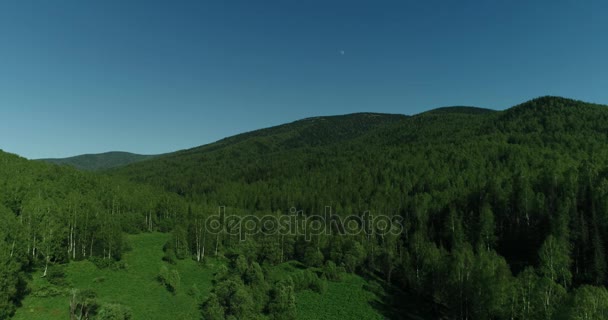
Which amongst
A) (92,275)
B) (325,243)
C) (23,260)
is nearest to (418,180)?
(325,243)

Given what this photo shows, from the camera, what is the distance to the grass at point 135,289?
177 ft

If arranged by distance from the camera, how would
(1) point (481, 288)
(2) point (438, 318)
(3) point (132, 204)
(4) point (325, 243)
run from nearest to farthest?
(1) point (481, 288), (2) point (438, 318), (4) point (325, 243), (3) point (132, 204)

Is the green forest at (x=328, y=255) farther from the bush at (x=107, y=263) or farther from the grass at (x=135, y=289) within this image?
the grass at (x=135, y=289)

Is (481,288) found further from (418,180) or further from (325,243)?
(418,180)

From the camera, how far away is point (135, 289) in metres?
71.3

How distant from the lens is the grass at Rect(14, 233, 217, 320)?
5391 cm

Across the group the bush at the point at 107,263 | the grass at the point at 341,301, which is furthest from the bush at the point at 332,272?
the bush at the point at 107,263

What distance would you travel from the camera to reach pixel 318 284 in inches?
3524

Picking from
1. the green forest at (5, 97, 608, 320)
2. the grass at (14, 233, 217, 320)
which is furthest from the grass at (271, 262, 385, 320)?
the grass at (14, 233, 217, 320)

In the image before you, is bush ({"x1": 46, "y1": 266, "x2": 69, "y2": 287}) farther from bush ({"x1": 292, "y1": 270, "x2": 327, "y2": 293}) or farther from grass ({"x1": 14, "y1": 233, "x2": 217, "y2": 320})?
bush ({"x1": 292, "y1": 270, "x2": 327, "y2": 293})

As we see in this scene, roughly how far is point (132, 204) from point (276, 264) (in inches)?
2769
